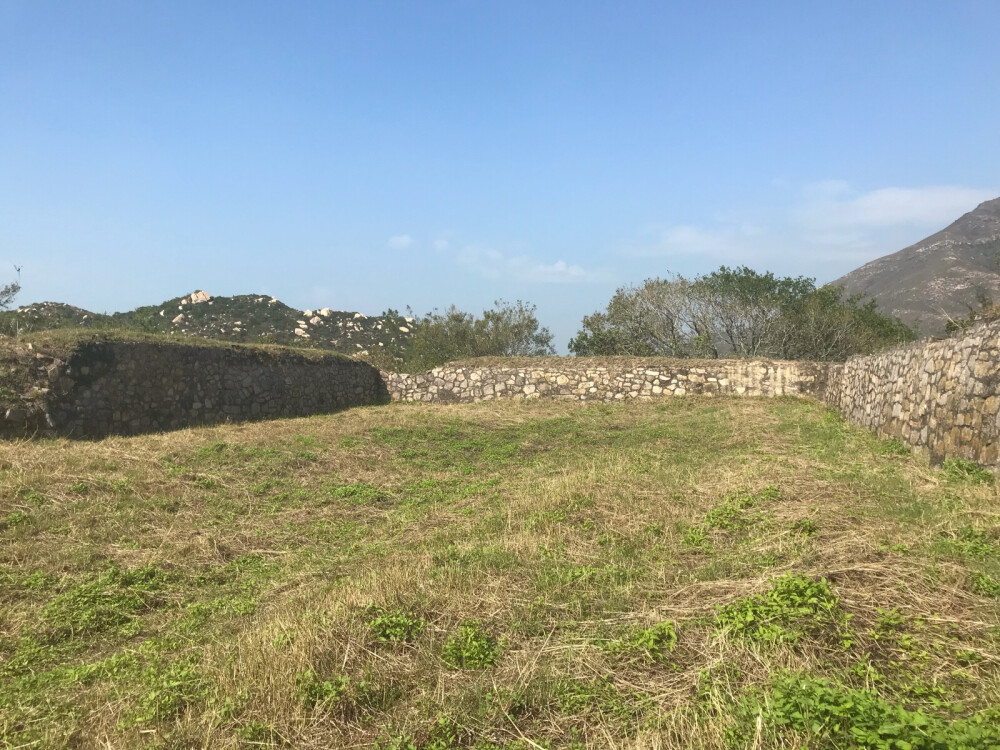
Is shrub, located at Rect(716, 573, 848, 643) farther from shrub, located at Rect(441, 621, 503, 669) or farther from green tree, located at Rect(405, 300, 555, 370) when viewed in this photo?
green tree, located at Rect(405, 300, 555, 370)

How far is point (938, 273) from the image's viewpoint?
60.7m

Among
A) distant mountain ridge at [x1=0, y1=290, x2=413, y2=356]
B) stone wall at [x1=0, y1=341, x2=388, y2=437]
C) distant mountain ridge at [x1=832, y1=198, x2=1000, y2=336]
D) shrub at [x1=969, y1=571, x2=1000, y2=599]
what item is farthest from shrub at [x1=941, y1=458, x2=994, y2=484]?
distant mountain ridge at [x1=832, y1=198, x2=1000, y2=336]

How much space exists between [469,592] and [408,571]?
715 mm

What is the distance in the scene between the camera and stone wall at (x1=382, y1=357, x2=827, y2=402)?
65.5ft

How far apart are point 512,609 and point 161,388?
12316 millimetres

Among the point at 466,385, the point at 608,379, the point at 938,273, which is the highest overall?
the point at 938,273

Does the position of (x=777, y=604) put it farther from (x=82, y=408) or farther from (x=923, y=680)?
(x=82, y=408)

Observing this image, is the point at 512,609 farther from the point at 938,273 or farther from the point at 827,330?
the point at 938,273

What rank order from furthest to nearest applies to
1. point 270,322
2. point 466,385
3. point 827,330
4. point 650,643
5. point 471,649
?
point 270,322 < point 827,330 < point 466,385 < point 471,649 < point 650,643

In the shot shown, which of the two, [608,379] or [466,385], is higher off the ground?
[608,379]

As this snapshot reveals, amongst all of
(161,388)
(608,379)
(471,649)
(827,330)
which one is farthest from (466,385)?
(471,649)

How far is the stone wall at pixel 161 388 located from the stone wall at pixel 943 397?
13.6m

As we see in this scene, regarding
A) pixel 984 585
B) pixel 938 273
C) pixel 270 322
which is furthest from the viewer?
pixel 938 273

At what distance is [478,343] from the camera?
3222cm
